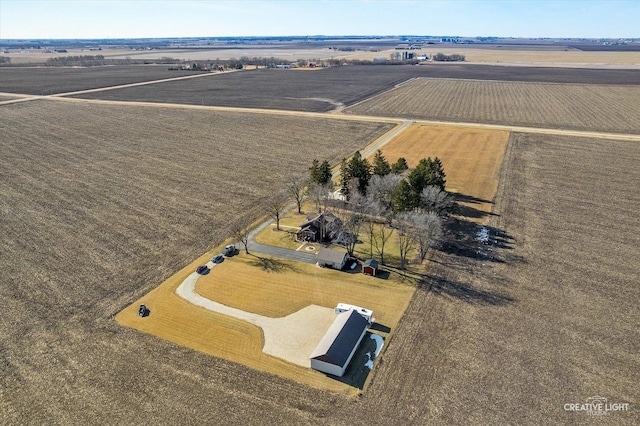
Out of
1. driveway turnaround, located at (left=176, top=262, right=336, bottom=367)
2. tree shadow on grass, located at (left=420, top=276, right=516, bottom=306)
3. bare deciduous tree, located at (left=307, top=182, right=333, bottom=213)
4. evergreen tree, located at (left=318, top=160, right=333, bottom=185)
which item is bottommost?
driveway turnaround, located at (left=176, top=262, right=336, bottom=367)

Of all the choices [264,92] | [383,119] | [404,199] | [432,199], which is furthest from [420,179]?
[264,92]

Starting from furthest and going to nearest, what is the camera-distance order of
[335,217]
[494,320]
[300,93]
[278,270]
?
1. [300,93]
2. [335,217]
3. [278,270]
4. [494,320]

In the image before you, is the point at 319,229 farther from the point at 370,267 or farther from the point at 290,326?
the point at 290,326

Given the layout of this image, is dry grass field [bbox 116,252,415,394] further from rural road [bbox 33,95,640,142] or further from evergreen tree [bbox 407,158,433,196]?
rural road [bbox 33,95,640,142]

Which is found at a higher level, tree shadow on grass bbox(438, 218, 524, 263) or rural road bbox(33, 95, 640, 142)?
rural road bbox(33, 95, 640, 142)

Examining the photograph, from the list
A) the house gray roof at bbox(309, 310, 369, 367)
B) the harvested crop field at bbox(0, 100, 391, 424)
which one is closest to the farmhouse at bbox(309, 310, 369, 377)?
the house gray roof at bbox(309, 310, 369, 367)

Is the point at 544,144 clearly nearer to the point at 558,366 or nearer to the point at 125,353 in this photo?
the point at 558,366

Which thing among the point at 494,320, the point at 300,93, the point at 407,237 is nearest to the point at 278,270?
the point at 407,237
